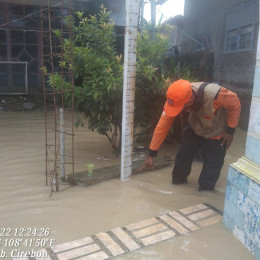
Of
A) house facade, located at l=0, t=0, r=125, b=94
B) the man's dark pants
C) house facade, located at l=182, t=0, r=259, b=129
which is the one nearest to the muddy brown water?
the man's dark pants

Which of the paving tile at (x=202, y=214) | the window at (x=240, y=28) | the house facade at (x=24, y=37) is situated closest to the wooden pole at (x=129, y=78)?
the paving tile at (x=202, y=214)

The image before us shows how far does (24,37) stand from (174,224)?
27.6 feet

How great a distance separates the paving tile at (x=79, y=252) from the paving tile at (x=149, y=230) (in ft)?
1.33

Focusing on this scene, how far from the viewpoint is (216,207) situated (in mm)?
3307

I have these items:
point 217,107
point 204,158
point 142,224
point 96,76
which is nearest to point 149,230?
point 142,224

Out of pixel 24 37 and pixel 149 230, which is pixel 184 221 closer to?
pixel 149 230

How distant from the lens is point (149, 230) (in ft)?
9.02

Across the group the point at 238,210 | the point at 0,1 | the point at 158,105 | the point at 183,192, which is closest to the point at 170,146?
the point at 158,105

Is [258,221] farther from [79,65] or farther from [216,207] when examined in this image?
[79,65]

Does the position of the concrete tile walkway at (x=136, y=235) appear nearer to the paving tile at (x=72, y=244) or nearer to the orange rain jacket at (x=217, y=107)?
the paving tile at (x=72, y=244)

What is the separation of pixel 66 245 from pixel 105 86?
2296mm

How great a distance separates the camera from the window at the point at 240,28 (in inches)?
285

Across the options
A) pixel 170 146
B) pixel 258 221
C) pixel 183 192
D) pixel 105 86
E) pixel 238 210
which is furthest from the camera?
pixel 170 146

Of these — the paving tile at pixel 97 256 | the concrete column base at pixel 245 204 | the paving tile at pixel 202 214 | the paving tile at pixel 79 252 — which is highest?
the concrete column base at pixel 245 204
